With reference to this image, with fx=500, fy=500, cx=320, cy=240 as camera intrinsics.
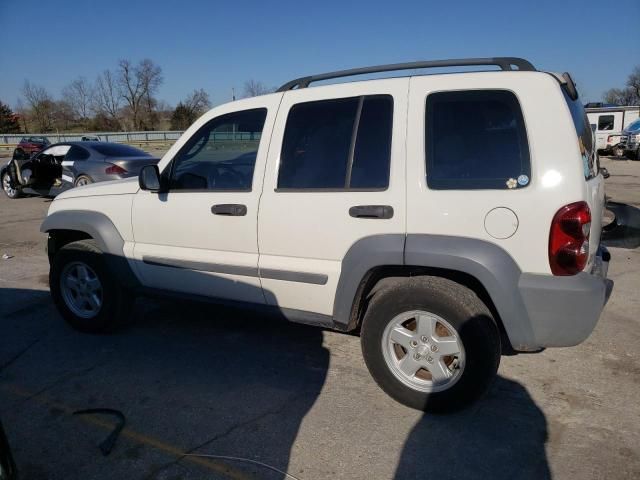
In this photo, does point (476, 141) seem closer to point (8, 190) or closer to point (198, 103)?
point (8, 190)

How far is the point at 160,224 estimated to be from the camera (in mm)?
3729

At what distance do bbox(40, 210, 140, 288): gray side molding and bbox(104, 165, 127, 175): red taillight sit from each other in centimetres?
695

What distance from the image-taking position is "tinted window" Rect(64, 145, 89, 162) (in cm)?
1100

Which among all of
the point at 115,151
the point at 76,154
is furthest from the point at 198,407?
the point at 76,154

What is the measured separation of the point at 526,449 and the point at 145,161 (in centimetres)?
996

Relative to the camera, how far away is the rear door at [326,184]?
2.94m

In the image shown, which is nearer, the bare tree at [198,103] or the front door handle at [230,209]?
the front door handle at [230,209]

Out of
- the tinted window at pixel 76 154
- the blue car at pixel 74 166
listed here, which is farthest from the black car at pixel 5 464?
the tinted window at pixel 76 154

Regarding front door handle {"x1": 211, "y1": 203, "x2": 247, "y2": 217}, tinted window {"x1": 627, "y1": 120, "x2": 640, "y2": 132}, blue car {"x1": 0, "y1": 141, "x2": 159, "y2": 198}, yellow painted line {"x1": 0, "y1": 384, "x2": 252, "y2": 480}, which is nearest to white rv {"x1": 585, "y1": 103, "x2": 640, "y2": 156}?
tinted window {"x1": 627, "y1": 120, "x2": 640, "y2": 132}

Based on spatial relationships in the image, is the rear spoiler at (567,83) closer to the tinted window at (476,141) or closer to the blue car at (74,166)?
the tinted window at (476,141)

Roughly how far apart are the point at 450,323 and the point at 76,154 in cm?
1063

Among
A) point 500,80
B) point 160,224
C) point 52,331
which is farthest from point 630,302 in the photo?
point 52,331

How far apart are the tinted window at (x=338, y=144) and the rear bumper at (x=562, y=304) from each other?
1.00 meters

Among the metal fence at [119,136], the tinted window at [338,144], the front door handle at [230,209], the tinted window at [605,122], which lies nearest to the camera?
the tinted window at [338,144]
